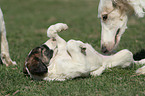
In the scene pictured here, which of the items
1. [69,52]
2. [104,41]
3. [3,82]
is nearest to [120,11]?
[104,41]

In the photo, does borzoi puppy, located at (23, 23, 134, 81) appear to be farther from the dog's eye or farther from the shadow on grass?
the shadow on grass

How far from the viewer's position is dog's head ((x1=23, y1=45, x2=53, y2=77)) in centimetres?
351

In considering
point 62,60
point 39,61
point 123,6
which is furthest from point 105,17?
point 39,61

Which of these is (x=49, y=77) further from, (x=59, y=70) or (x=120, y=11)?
(x=120, y=11)

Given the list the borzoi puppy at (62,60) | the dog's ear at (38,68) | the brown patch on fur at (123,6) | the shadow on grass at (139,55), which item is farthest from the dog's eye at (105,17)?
the dog's ear at (38,68)

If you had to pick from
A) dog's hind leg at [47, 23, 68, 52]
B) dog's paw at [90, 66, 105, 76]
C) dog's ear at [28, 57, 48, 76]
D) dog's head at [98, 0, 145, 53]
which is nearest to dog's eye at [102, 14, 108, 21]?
dog's head at [98, 0, 145, 53]

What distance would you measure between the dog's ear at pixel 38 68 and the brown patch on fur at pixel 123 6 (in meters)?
1.68

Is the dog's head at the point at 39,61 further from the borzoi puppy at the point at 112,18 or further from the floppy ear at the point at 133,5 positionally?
the floppy ear at the point at 133,5

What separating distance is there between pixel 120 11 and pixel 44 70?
180cm

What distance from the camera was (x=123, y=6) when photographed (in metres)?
4.14

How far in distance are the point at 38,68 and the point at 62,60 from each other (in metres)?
0.39

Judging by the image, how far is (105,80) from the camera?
138 inches

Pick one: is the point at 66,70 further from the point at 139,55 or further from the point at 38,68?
the point at 139,55

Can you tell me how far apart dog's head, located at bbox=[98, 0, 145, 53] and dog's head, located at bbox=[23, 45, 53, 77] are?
1.17 meters
